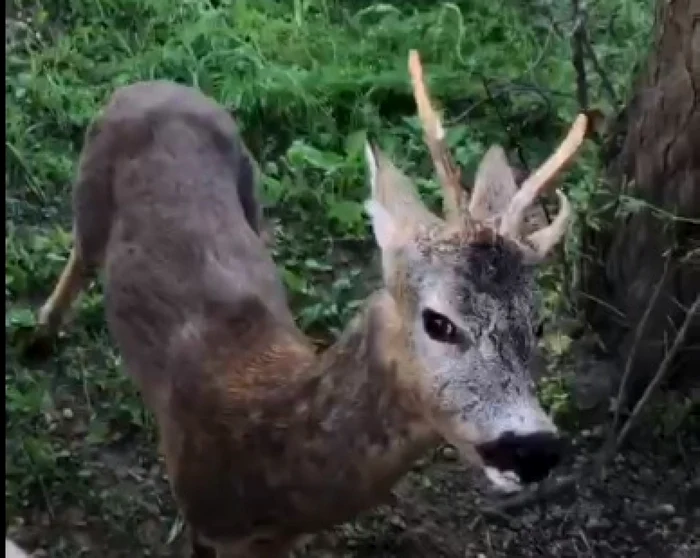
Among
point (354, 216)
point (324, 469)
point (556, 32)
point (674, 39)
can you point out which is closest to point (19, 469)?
point (324, 469)

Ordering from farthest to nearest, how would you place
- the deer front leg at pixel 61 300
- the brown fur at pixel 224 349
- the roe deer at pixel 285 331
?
the deer front leg at pixel 61 300
the brown fur at pixel 224 349
the roe deer at pixel 285 331

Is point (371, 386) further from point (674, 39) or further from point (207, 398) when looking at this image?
point (674, 39)

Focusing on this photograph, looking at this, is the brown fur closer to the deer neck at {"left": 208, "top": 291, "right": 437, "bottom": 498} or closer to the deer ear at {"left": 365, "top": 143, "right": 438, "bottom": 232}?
the deer neck at {"left": 208, "top": 291, "right": 437, "bottom": 498}

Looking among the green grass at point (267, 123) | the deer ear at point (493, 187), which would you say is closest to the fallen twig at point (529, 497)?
the green grass at point (267, 123)

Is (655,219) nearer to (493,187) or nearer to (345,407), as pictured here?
(493,187)

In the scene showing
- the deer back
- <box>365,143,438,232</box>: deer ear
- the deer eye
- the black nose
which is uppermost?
<box>365,143,438,232</box>: deer ear

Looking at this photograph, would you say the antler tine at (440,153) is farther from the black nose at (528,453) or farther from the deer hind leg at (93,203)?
the deer hind leg at (93,203)

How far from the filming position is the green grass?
4.90 m

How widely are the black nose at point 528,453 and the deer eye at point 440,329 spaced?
0.24m

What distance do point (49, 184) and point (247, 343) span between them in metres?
1.99

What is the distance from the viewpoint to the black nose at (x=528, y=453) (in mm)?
3305

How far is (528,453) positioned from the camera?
130 inches

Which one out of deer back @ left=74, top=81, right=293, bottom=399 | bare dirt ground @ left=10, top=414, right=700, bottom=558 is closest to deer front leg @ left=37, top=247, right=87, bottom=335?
deer back @ left=74, top=81, right=293, bottom=399

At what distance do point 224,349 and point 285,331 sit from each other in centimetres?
17
